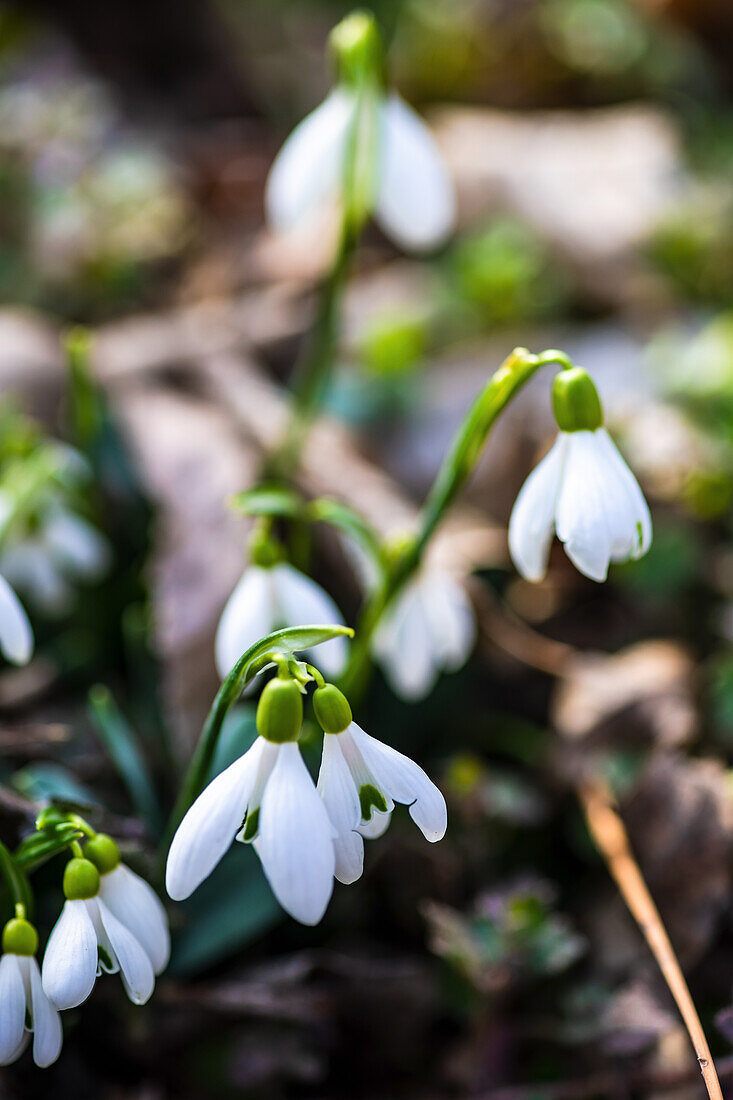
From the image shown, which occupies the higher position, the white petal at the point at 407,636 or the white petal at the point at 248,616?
the white petal at the point at 248,616

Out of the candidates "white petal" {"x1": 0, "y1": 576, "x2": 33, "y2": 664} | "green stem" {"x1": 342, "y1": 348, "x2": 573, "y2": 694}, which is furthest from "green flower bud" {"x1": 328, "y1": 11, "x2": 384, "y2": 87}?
"white petal" {"x1": 0, "y1": 576, "x2": 33, "y2": 664}

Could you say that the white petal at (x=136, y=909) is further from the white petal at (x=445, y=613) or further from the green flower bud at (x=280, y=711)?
the white petal at (x=445, y=613)

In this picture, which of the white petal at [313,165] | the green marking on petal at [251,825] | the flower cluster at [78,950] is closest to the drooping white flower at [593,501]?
the green marking on petal at [251,825]

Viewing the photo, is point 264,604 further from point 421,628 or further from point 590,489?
point 590,489

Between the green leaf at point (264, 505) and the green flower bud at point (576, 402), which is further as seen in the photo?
the green leaf at point (264, 505)

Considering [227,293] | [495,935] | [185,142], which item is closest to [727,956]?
[495,935]

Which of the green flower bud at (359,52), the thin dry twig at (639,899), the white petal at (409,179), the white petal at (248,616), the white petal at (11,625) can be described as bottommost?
the thin dry twig at (639,899)

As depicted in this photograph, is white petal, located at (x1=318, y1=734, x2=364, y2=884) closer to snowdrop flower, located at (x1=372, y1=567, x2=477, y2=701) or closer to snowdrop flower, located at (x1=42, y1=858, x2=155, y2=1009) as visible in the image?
snowdrop flower, located at (x1=42, y1=858, x2=155, y2=1009)
